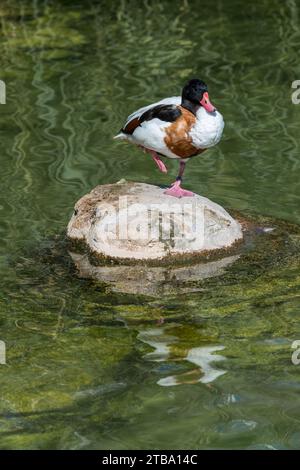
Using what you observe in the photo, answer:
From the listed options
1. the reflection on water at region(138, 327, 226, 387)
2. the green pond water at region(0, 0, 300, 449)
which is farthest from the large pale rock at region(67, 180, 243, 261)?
the reflection on water at region(138, 327, 226, 387)

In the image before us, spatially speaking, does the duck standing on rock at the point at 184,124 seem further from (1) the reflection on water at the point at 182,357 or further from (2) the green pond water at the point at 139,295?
(1) the reflection on water at the point at 182,357

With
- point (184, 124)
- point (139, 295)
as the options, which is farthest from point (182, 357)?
point (184, 124)

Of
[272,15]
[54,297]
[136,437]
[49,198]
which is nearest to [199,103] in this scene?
[54,297]

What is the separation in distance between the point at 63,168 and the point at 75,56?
4.69 m

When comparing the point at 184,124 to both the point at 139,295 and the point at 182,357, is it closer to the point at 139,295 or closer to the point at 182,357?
the point at 139,295

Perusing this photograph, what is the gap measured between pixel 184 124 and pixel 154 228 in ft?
2.62

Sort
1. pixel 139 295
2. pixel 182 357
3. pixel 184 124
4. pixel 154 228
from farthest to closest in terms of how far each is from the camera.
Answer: pixel 154 228 < pixel 184 124 < pixel 139 295 < pixel 182 357

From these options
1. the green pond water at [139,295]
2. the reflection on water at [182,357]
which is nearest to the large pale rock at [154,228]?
the green pond water at [139,295]

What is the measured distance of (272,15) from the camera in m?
16.3

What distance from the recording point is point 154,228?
26.6 feet

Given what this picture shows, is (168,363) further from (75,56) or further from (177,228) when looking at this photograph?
(75,56)

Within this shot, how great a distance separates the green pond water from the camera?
19.6ft

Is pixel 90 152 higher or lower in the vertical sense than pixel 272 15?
lower

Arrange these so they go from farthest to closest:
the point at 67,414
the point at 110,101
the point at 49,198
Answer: the point at 110,101, the point at 49,198, the point at 67,414
